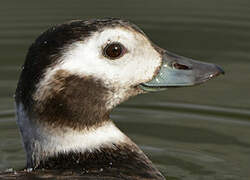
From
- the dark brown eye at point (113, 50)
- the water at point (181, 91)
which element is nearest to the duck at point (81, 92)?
the dark brown eye at point (113, 50)

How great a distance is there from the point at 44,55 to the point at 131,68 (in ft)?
1.50

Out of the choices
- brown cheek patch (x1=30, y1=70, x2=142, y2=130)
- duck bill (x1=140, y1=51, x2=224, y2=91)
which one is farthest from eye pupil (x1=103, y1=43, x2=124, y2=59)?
duck bill (x1=140, y1=51, x2=224, y2=91)

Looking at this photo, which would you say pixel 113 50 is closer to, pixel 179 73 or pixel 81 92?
pixel 81 92

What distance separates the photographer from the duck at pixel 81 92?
380 cm

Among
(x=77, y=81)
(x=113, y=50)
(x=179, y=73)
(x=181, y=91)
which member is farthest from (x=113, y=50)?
(x=181, y=91)

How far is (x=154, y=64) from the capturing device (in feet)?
13.3

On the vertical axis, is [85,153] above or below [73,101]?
below

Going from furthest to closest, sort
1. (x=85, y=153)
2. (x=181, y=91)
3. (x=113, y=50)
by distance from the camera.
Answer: (x=181, y=91)
(x=85, y=153)
(x=113, y=50)

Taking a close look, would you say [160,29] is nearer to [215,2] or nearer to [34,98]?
[215,2]

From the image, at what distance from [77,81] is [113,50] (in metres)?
0.24

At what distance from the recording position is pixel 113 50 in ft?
12.6

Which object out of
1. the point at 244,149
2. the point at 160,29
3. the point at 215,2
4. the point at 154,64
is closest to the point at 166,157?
the point at 244,149

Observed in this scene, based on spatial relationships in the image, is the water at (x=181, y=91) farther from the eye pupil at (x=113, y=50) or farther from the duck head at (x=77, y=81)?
the eye pupil at (x=113, y=50)

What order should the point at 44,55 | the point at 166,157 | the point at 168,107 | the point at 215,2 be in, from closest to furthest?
the point at 44,55 < the point at 166,157 < the point at 168,107 < the point at 215,2
